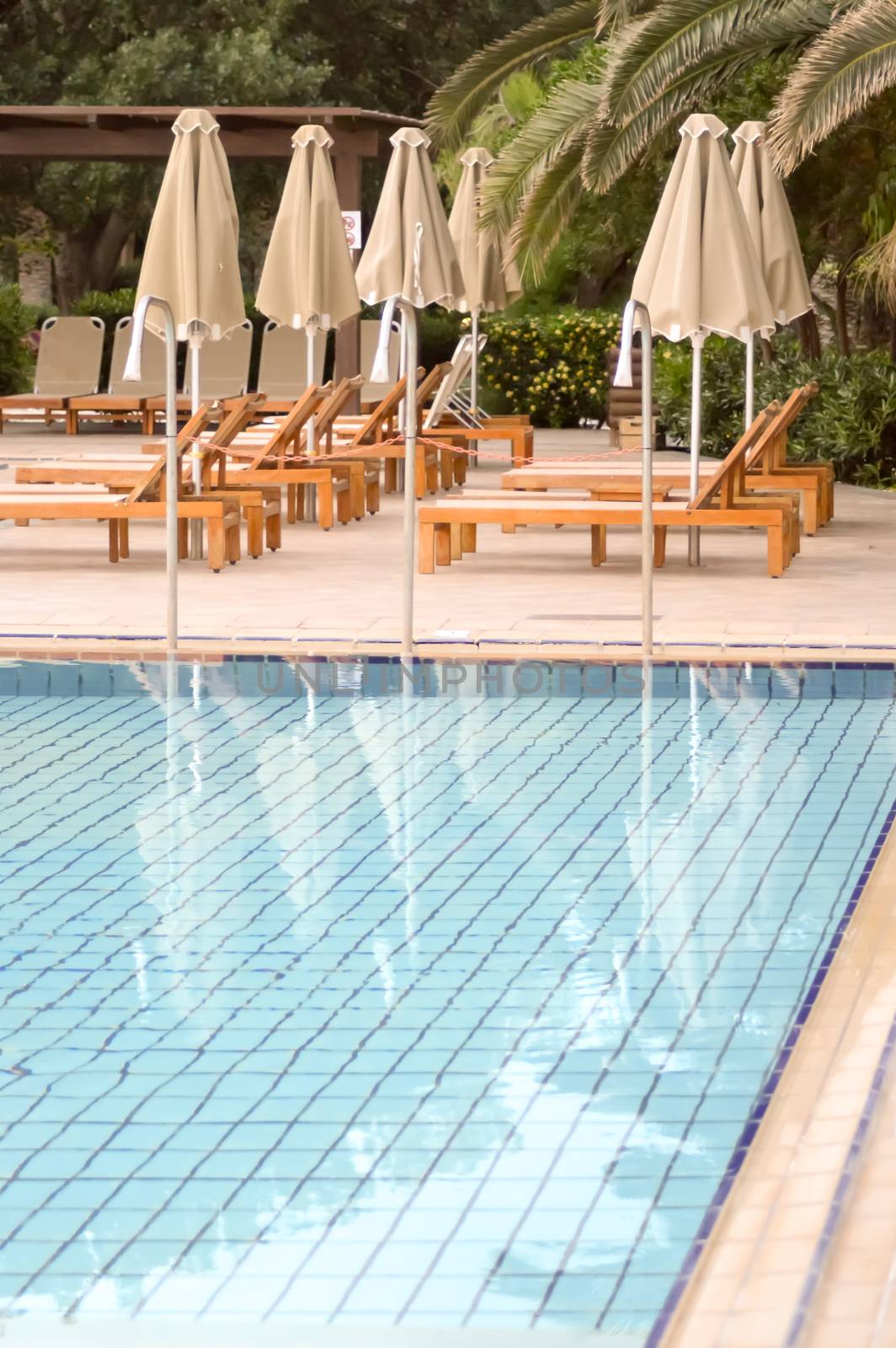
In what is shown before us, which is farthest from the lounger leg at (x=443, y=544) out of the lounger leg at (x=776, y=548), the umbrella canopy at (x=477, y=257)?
the umbrella canopy at (x=477, y=257)

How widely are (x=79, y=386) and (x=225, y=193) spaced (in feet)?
32.5

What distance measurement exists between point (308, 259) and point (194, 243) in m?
1.67

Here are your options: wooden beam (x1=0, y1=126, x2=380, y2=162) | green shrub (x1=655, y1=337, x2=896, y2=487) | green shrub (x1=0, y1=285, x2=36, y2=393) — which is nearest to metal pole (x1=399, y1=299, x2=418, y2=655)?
green shrub (x1=655, y1=337, x2=896, y2=487)

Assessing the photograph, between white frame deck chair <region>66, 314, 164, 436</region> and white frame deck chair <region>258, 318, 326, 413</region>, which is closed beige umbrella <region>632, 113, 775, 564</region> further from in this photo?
white frame deck chair <region>66, 314, 164, 436</region>

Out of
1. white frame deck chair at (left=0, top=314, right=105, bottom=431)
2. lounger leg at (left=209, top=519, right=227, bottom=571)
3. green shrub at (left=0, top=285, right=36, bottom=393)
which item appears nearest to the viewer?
lounger leg at (left=209, top=519, right=227, bottom=571)

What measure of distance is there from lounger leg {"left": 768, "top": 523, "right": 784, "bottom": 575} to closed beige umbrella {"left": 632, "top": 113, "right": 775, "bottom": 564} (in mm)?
970

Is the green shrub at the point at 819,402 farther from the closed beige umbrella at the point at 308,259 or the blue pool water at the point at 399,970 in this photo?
the blue pool water at the point at 399,970

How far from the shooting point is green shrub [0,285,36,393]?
944 inches

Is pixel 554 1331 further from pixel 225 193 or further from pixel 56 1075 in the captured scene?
pixel 225 193

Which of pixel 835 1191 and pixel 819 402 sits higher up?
pixel 819 402

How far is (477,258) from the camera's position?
16.1 metres

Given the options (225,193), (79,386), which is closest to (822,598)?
(225,193)

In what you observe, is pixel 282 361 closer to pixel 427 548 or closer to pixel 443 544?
pixel 443 544

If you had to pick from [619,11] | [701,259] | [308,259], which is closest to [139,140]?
[619,11]
